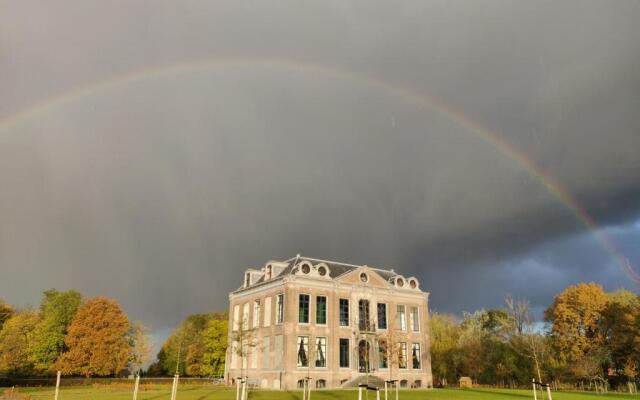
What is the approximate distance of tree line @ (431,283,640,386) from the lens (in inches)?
1775

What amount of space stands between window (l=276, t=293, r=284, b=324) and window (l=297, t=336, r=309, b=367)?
111 inches

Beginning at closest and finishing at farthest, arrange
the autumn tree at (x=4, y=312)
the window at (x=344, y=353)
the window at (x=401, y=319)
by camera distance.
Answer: the window at (x=344, y=353), the window at (x=401, y=319), the autumn tree at (x=4, y=312)

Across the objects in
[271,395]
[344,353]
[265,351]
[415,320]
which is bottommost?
[271,395]

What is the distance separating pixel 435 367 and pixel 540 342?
1860 centimetres

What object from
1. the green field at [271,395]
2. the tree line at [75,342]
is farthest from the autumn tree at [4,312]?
the green field at [271,395]

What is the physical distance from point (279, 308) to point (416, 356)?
59.0 feet

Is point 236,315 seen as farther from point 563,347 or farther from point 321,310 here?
point 563,347

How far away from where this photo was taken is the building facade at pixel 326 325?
45.8 meters

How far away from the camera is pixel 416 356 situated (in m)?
54.4

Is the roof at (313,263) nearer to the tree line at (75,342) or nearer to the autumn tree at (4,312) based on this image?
the tree line at (75,342)

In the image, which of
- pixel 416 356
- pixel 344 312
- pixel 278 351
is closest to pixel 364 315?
pixel 344 312

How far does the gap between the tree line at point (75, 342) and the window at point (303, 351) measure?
74.7ft

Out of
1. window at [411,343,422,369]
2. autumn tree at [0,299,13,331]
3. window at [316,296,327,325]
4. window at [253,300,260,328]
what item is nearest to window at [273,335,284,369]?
window at [316,296,327,325]

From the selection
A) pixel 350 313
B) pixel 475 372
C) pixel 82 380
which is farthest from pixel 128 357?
pixel 475 372
